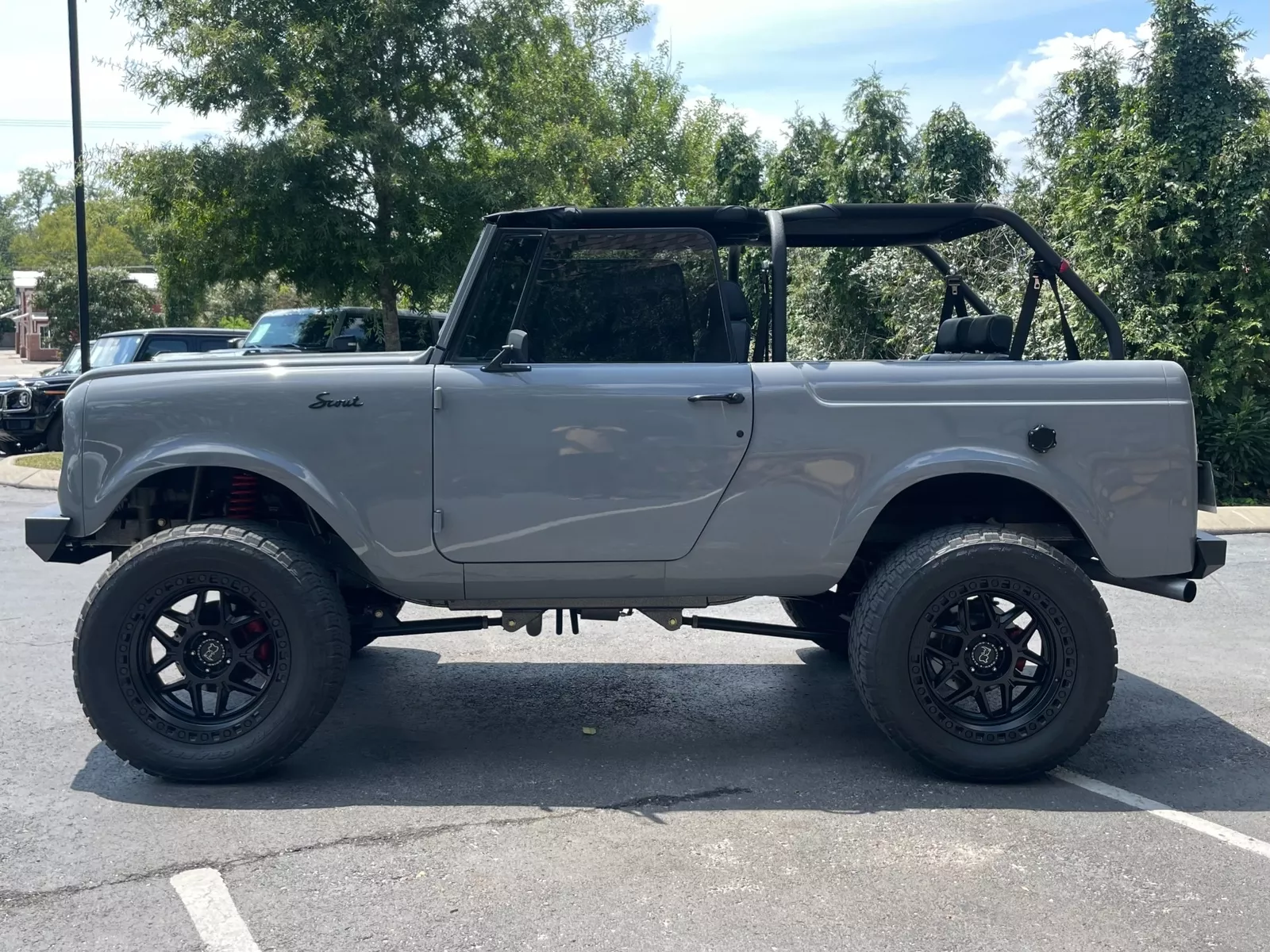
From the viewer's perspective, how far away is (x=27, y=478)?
44.9 ft

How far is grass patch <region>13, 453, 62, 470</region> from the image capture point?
1430cm

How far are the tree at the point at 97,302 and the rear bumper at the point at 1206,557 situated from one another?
131 feet

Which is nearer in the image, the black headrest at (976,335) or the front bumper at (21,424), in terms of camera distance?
the black headrest at (976,335)

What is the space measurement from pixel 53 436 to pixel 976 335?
14289 millimetres

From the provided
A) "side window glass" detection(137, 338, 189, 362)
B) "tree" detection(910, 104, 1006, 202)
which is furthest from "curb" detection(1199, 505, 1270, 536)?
"side window glass" detection(137, 338, 189, 362)

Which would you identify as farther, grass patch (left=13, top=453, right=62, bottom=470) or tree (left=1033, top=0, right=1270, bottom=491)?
grass patch (left=13, top=453, right=62, bottom=470)

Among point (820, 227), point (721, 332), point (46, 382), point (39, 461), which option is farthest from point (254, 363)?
point (46, 382)

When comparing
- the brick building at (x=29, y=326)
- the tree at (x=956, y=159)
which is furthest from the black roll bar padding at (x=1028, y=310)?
the brick building at (x=29, y=326)

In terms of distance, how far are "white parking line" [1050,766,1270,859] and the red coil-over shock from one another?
10.7 ft

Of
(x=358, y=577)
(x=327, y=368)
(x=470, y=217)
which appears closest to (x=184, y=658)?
(x=358, y=577)

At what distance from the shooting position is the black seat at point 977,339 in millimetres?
4930

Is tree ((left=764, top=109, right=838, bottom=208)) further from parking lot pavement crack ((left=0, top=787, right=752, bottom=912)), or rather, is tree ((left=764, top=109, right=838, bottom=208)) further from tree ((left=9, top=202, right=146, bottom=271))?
tree ((left=9, top=202, right=146, bottom=271))

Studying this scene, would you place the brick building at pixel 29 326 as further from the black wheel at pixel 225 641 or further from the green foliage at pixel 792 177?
the black wheel at pixel 225 641

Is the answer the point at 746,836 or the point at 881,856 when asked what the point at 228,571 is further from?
the point at 881,856
